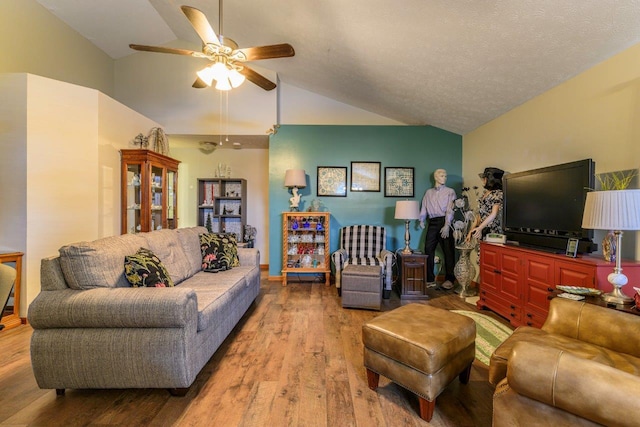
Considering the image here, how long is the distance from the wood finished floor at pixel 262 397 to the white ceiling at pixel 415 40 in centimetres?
260

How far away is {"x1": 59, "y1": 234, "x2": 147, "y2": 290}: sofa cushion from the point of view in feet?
5.64

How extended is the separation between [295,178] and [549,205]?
122 inches

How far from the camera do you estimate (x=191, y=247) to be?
2.98 meters

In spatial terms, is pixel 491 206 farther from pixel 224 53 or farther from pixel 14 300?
pixel 14 300

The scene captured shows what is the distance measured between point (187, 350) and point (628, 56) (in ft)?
12.2

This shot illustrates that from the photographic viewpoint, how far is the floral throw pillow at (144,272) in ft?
6.39

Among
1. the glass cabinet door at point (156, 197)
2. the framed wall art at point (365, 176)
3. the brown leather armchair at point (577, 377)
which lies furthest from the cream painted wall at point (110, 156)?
the brown leather armchair at point (577, 377)

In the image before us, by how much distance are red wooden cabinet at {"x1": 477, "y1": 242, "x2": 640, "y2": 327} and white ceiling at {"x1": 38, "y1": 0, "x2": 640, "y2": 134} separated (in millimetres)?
1654

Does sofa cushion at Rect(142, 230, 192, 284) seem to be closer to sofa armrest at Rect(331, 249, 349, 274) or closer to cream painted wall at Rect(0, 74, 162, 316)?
cream painted wall at Rect(0, 74, 162, 316)

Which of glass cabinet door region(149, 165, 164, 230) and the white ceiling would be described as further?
glass cabinet door region(149, 165, 164, 230)

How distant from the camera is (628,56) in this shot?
2025 mm

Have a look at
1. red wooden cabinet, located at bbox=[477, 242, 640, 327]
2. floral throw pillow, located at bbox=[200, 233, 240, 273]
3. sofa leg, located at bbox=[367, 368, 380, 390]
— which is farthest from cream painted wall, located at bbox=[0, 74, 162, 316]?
red wooden cabinet, located at bbox=[477, 242, 640, 327]

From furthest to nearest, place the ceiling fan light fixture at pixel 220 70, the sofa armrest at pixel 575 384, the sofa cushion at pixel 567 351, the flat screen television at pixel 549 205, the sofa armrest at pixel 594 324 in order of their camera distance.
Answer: the ceiling fan light fixture at pixel 220 70 < the flat screen television at pixel 549 205 < the sofa armrest at pixel 594 324 < the sofa cushion at pixel 567 351 < the sofa armrest at pixel 575 384

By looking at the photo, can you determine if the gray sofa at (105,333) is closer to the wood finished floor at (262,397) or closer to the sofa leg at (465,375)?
the wood finished floor at (262,397)
